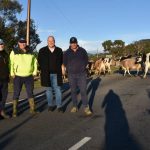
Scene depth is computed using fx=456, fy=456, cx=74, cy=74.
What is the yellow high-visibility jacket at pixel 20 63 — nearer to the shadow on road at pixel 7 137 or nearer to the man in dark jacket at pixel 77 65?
the man in dark jacket at pixel 77 65

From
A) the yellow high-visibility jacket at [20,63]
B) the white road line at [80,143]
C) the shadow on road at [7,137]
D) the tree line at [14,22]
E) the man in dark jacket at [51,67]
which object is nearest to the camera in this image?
the white road line at [80,143]

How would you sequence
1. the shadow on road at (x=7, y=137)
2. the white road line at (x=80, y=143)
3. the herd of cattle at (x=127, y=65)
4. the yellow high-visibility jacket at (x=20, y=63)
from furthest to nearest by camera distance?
1. the herd of cattle at (x=127, y=65)
2. the yellow high-visibility jacket at (x=20, y=63)
3. the shadow on road at (x=7, y=137)
4. the white road line at (x=80, y=143)

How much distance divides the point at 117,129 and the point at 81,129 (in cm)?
78

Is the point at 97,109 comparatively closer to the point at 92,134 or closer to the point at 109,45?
the point at 92,134

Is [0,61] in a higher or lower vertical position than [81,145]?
higher

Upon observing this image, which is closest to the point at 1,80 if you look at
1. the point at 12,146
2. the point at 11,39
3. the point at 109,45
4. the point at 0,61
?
the point at 0,61

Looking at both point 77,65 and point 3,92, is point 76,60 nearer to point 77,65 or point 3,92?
point 77,65

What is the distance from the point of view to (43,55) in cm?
1280

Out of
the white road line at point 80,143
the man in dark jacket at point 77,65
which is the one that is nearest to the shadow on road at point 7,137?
the white road line at point 80,143

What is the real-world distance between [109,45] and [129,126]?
343ft

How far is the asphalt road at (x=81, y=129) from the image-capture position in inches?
330

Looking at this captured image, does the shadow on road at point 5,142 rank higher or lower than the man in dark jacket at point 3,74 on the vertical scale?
lower

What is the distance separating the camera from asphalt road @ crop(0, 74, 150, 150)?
8.38 m

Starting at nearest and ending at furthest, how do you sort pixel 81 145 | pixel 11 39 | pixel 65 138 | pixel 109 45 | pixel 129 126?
1. pixel 81 145
2. pixel 65 138
3. pixel 129 126
4. pixel 11 39
5. pixel 109 45
